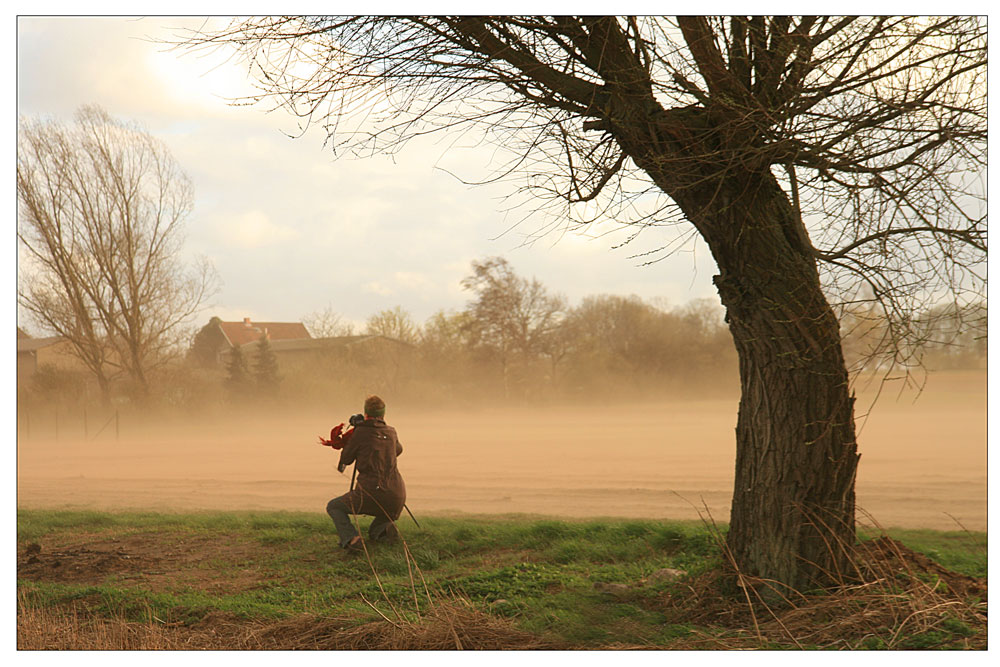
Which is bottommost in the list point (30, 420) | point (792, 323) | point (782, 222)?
point (30, 420)

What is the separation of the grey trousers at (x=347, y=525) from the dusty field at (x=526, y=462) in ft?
9.94

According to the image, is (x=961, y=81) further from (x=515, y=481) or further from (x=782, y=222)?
(x=515, y=481)

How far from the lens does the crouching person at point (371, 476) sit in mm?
5812

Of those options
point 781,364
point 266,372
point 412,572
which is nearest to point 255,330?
point 266,372

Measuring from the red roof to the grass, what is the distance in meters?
7.79

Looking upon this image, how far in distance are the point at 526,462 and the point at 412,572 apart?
920 cm

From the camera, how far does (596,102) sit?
14.3 feet

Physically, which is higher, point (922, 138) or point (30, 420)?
point (922, 138)

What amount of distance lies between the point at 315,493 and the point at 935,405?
15405mm

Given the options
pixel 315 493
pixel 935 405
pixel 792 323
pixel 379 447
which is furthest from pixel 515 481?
pixel 935 405

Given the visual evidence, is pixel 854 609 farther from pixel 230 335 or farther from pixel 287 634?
pixel 230 335

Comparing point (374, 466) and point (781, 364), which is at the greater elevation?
point (781, 364)

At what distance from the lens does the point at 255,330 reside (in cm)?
1534

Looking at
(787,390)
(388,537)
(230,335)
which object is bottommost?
(388,537)
